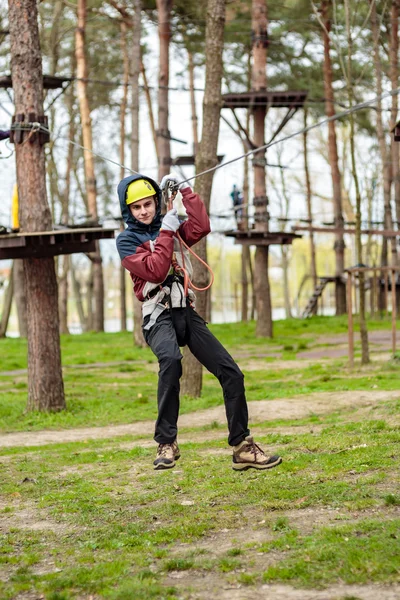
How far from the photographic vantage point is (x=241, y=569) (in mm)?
4852

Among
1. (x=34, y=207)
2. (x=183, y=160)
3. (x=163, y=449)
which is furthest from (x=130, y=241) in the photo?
(x=183, y=160)

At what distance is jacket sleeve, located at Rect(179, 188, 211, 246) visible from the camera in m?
6.26

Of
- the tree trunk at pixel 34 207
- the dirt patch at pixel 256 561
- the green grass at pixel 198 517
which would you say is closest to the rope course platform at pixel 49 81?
the tree trunk at pixel 34 207

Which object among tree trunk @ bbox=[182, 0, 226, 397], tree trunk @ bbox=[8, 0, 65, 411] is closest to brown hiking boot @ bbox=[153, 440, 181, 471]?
tree trunk @ bbox=[8, 0, 65, 411]

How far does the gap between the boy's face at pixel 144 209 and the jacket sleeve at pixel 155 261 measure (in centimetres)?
30

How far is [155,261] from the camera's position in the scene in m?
5.85

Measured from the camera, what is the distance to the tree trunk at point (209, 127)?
42.9 feet

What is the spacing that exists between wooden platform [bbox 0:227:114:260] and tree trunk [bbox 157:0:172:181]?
31.5 feet

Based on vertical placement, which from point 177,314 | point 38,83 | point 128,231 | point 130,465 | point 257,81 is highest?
point 257,81

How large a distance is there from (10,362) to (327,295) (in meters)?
69.8

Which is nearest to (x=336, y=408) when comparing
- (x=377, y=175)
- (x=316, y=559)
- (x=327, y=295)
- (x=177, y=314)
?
(x=177, y=314)

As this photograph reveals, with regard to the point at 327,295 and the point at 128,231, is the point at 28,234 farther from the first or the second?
the point at 327,295

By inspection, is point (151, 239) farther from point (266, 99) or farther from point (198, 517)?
point (266, 99)

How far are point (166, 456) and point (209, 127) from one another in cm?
808
